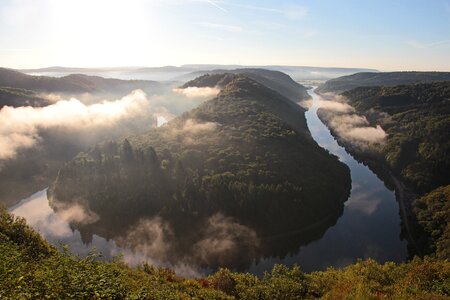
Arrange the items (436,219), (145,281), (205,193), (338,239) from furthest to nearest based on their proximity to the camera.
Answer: (205,193), (338,239), (436,219), (145,281)

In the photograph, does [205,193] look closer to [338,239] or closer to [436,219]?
[338,239]

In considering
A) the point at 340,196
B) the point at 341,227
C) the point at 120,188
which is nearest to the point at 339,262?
the point at 341,227

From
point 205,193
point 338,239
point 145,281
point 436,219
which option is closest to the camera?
point 145,281

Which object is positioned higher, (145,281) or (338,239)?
(145,281)

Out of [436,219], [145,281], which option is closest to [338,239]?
[436,219]

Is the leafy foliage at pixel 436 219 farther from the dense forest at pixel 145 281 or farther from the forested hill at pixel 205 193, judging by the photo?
the dense forest at pixel 145 281

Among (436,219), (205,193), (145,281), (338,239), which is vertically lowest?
(338,239)

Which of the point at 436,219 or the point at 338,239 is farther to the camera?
the point at 338,239

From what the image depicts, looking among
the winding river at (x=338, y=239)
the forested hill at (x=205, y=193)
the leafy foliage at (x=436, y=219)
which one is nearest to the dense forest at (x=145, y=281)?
the winding river at (x=338, y=239)

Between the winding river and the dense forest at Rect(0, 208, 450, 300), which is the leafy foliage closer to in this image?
the winding river

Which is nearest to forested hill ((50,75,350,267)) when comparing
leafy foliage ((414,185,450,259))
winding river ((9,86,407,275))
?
winding river ((9,86,407,275))
